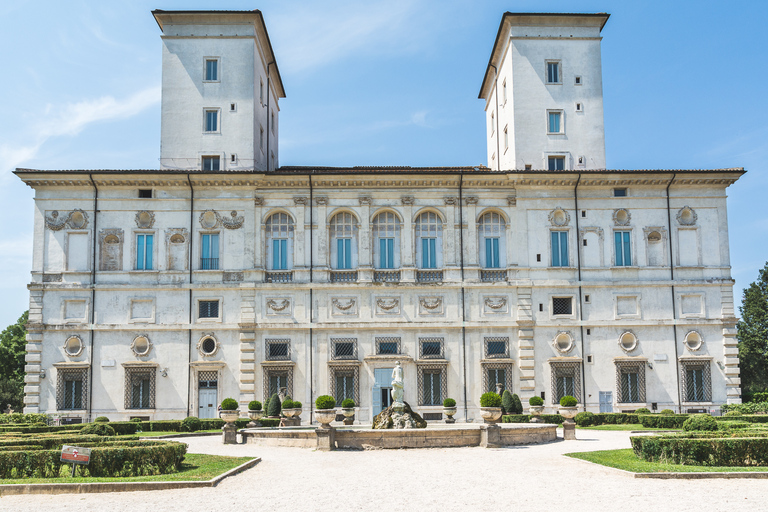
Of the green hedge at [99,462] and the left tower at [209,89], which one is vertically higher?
the left tower at [209,89]

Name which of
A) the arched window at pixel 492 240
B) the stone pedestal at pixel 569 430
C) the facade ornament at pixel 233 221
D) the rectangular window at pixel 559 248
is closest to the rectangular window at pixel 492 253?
the arched window at pixel 492 240

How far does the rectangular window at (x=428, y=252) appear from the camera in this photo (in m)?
44.4

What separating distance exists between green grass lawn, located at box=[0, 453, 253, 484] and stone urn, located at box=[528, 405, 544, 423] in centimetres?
1681

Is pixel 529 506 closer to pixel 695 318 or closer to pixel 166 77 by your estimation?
pixel 695 318

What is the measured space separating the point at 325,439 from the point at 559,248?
73.4 feet

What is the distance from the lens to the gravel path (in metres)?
15.7

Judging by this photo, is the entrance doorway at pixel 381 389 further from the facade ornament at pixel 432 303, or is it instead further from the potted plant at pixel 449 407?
the facade ornament at pixel 432 303

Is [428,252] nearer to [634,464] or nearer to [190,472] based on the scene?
[634,464]

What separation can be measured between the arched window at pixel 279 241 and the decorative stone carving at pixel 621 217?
1882 centimetres

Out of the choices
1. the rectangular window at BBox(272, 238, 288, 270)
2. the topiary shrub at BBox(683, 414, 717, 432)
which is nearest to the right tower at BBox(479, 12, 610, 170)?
the rectangular window at BBox(272, 238, 288, 270)

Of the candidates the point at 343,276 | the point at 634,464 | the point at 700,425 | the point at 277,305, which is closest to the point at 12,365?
the point at 277,305

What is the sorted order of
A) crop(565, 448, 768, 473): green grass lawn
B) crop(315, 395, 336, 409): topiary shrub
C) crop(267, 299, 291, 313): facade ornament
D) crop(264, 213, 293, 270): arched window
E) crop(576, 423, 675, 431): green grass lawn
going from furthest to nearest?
crop(264, 213, 293, 270): arched window → crop(267, 299, 291, 313): facade ornament → crop(576, 423, 675, 431): green grass lawn → crop(315, 395, 336, 409): topiary shrub → crop(565, 448, 768, 473): green grass lawn

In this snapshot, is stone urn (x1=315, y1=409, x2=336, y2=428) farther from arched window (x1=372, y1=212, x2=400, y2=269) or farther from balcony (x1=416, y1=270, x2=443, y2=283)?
arched window (x1=372, y1=212, x2=400, y2=269)

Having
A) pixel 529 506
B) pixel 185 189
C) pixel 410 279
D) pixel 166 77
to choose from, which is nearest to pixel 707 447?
pixel 529 506
